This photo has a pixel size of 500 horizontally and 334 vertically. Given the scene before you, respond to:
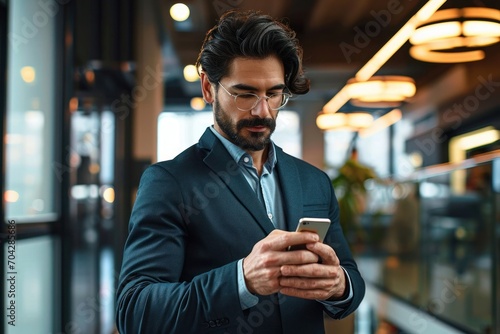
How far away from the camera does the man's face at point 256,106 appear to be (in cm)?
168

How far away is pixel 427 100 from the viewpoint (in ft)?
29.0

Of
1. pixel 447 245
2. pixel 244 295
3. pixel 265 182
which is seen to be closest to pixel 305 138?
pixel 447 245

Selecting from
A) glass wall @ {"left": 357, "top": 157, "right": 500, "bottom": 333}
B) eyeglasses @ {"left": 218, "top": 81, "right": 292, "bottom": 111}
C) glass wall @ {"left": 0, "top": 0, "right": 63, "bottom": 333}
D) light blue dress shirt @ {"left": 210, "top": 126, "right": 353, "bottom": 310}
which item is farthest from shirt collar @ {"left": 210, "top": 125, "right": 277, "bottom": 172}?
glass wall @ {"left": 357, "top": 157, "right": 500, "bottom": 333}

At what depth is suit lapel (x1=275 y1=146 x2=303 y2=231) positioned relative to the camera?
5.54 ft

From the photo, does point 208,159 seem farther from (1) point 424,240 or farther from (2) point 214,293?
(1) point 424,240

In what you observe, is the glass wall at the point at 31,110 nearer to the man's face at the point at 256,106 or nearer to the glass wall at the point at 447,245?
the man's face at the point at 256,106

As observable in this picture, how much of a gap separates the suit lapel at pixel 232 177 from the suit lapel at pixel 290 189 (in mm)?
60

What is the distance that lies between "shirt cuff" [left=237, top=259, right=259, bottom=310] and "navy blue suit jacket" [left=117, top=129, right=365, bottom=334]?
0.01 m

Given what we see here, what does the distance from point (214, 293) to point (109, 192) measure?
649cm

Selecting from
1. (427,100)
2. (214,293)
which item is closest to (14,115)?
(214,293)

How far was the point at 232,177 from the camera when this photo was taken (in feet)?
5.52

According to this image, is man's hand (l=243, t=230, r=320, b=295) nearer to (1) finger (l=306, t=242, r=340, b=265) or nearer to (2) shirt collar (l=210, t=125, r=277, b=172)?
(1) finger (l=306, t=242, r=340, b=265)

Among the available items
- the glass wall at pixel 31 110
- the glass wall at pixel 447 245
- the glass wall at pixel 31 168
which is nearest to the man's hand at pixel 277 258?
the glass wall at pixel 31 168

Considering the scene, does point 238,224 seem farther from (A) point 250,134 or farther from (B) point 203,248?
(A) point 250,134
